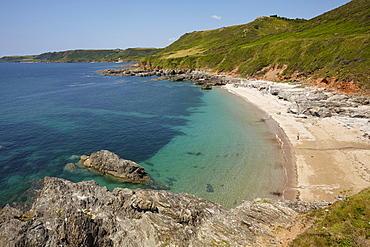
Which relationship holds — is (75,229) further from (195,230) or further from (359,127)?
(359,127)

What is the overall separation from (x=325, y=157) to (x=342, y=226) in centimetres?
2480

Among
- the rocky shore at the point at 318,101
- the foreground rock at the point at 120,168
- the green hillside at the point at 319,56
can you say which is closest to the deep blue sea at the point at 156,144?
the foreground rock at the point at 120,168

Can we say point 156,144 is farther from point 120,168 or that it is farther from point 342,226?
point 342,226

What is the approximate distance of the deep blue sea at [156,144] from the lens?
1219 inches

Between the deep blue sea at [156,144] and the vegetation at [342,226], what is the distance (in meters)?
11.0

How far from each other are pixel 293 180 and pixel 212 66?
131 m

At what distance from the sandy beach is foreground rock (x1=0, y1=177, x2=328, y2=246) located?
28.2 ft

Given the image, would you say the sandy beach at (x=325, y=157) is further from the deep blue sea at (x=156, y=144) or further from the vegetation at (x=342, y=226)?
the vegetation at (x=342, y=226)

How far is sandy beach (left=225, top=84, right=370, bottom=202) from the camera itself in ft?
94.1

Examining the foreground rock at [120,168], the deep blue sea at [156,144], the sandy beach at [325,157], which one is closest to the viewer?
the sandy beach at [325,157]

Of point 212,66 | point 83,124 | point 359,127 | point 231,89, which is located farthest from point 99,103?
point 212,66

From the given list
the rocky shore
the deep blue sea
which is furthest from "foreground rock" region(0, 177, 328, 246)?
the rocky shore

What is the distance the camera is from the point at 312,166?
1353 inches

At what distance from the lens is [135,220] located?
1794 centimetres
